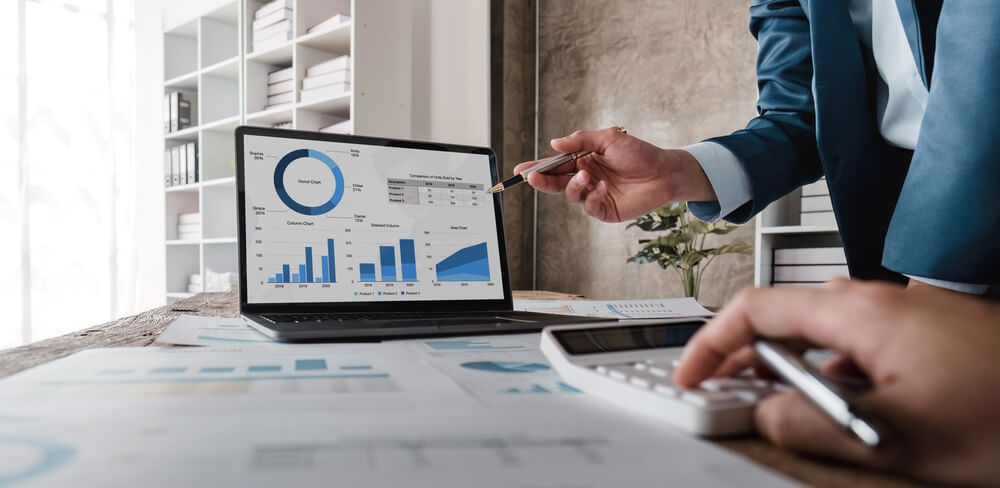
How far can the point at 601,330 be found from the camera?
503 millimetres

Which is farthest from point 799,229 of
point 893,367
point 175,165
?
point 175,165

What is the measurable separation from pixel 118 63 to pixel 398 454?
15.3 ft

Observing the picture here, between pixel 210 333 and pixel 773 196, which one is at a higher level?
pixel 773 196

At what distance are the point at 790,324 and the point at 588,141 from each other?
670 mm

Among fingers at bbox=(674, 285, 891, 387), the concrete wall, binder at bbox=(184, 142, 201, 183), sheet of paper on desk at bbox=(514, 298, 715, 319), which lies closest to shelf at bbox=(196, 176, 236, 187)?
binder at bbox=(184, 142, 201, 183)

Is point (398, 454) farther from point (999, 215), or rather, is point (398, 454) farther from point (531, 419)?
point (999, 215)

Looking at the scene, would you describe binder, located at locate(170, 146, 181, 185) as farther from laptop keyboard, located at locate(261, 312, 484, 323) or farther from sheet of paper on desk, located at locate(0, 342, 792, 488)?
sheet of paper on desk, located at locate(0, 342, 792, 488)

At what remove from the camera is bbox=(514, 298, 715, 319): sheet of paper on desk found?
1003 millimetres

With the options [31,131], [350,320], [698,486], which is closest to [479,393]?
[698,486]

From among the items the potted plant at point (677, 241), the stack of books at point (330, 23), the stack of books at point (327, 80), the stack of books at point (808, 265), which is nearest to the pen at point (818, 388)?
the stack of books at point (808, 265)

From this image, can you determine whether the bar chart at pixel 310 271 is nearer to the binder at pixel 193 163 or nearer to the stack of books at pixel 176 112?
the binder at pixel 193 163

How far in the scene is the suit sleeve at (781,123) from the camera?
1.01m

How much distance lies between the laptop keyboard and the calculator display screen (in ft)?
1.36

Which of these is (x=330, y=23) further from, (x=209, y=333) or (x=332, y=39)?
(x=209, y=333)
